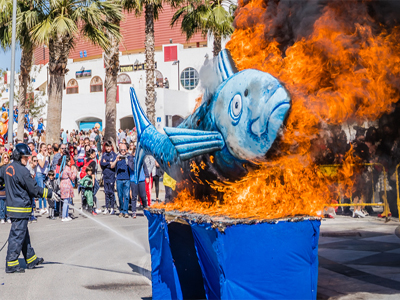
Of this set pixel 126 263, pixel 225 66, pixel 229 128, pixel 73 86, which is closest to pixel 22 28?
pixel 126 263

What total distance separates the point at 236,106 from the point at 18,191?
4.16 meters

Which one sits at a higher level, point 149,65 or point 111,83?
point 149,65

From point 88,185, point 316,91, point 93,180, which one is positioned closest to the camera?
point 316,91

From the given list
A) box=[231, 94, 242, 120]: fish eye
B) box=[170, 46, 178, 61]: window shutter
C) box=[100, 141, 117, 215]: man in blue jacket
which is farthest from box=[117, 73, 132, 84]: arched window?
box=[231, 94, 242, 120]: fish eye

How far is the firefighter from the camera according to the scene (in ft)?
22.2

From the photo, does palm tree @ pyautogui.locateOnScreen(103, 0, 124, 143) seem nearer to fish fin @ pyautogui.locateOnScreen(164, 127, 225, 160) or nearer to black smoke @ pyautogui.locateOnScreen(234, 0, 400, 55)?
black smoke @ pyautogui.locateOnScreen(234, 0, 400, 55)

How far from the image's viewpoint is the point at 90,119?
124 feet

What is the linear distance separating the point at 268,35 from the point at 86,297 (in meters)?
3.76

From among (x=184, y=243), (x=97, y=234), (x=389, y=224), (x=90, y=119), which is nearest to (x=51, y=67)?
(x=97, y=234)

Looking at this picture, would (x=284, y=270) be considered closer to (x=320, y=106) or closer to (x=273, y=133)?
(x=273, y=133)

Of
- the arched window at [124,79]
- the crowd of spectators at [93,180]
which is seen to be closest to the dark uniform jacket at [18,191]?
the crowd of spectators at [93,180]

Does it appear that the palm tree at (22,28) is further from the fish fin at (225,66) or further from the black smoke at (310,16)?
the black smoke at (310,16)

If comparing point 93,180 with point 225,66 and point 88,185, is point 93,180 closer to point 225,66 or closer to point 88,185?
point 88,185

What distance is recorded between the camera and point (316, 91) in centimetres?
418
